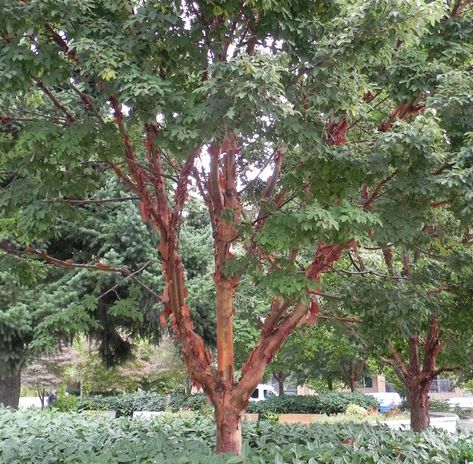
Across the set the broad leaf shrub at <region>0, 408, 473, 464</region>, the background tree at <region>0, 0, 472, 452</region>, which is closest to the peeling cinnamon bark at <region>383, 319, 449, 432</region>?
the broad leaf shrub at <region>0, 408, 473, 464</region>

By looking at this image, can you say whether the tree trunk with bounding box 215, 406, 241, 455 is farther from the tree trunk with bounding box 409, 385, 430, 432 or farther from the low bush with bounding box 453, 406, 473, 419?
the low bush with bounding box 453, 406, 473, 419

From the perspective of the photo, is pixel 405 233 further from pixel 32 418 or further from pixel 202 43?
pixel 32 418

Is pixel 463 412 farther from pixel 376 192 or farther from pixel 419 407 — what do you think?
pixel 376 192

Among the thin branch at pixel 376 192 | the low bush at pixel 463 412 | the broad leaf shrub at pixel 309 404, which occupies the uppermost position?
the thin branch at pixel 376 192

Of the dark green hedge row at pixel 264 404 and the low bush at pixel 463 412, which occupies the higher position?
the dark green hedge row at pixel 264 404

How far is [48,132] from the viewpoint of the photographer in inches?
178

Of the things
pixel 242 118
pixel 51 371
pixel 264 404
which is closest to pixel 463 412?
pixel 264 404

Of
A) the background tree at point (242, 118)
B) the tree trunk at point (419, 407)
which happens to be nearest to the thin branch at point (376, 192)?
the background tree at point (242, 118)

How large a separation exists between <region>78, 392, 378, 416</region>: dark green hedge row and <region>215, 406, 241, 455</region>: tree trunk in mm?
15776

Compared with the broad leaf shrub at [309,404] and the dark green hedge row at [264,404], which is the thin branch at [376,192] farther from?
the broad leaf shrub at [309,404]

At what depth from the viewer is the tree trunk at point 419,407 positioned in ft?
29.9

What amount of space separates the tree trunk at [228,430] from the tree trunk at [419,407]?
14.8 feet

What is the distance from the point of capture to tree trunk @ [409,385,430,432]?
9123 millimetres

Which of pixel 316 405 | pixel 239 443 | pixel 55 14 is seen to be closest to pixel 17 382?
pixel 239 443
